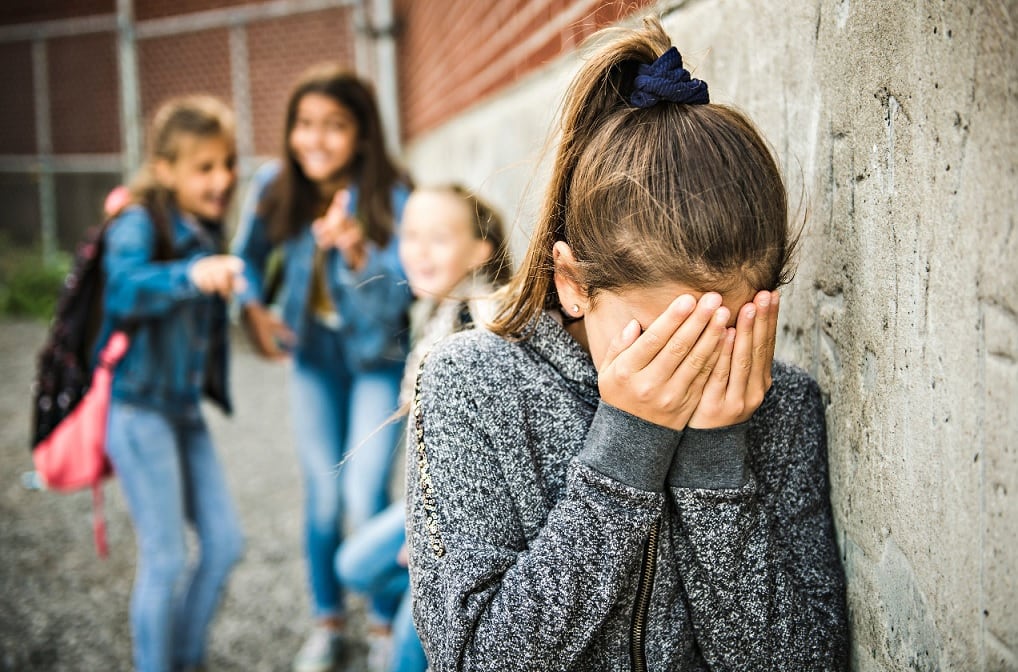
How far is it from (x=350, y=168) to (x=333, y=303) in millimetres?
553

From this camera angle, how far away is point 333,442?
3.46 meters

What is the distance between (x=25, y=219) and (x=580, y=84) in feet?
44.4

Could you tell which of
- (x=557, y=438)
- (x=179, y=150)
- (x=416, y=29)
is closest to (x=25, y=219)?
(x=416, y=29)

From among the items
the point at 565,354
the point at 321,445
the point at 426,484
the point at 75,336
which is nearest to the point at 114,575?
the point at 321,445

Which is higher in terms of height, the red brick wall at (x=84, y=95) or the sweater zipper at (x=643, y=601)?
the red brick wall at (x=84, y=95)

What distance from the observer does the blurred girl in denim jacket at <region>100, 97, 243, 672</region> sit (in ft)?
9.45

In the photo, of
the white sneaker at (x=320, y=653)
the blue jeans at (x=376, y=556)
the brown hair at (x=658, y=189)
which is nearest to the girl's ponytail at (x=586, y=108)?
the brown hair at (x=658, y=189)

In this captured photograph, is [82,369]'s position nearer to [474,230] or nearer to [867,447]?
[474,230]

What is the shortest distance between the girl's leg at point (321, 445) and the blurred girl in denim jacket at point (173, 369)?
1.01 feet

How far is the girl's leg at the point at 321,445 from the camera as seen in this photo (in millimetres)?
3361

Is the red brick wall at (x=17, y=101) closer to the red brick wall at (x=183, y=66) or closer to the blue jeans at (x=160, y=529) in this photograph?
the red brick wall at (x=183, y=66)

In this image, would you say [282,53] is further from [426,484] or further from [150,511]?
[426,484]

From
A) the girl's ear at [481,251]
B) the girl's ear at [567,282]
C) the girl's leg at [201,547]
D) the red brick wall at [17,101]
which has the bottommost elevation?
the girl's leg at [201,547]

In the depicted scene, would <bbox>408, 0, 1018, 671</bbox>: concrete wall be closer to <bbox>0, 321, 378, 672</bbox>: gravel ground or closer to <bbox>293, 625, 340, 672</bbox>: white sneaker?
<bbox>293, 625, 340, 672</bbox>: white sneaker
